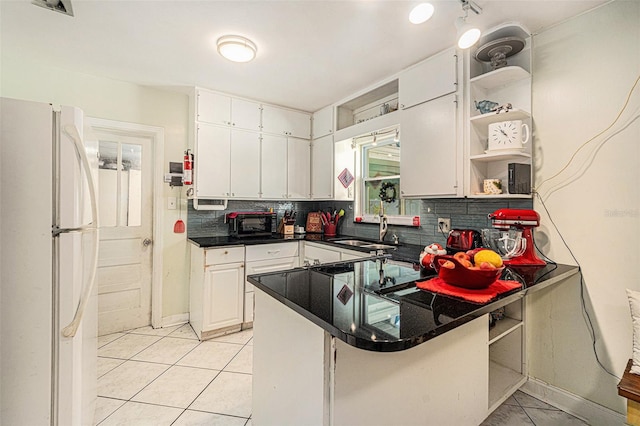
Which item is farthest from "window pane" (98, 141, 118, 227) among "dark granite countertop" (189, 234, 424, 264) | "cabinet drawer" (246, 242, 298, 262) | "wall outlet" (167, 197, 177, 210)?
"cabinet drawer" (246, 242, 298, 262)

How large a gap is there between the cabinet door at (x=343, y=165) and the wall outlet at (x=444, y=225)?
1217mm

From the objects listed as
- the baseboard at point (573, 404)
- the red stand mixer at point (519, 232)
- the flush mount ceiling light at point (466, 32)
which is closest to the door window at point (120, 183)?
the flush mount ceiling light at point (466, 32)

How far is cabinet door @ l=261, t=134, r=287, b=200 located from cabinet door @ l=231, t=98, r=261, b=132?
188mm

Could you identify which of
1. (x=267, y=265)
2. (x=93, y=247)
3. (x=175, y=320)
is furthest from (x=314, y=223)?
(x=93, y=247)

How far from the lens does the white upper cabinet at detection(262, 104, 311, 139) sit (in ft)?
11.1

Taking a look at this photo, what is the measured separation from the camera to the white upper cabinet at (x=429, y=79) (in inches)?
86.3

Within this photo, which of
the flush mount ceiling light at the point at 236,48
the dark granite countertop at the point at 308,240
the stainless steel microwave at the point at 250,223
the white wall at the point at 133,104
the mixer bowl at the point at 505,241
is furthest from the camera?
the stainless steel microwave at the point at 250,223

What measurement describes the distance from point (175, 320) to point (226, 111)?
7.78 feet

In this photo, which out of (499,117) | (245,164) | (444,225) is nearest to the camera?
(499,117)

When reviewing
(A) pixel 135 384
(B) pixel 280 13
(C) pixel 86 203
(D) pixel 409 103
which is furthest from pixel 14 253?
(D) pixel 409 103

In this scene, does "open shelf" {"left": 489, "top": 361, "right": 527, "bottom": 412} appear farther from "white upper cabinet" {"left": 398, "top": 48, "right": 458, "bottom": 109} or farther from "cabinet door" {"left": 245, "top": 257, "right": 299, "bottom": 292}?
"white upper cabinet" {"left": 398, "top": 48, "right": 458, "bottom": 109}

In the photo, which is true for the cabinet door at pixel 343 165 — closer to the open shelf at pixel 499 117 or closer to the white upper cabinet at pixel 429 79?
the white upper cabinet at pixel 429 79

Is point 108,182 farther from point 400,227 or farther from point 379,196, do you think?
point 400,227

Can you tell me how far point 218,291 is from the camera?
279 cm
